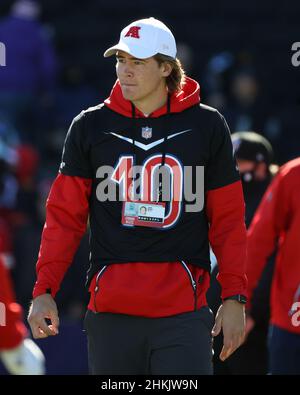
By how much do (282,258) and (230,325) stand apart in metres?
1.16

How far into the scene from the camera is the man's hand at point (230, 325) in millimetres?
4277

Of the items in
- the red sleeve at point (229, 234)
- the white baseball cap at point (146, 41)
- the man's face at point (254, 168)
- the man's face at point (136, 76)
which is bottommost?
the red sleeve at point (229, 234)

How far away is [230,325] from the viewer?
4.29 metres

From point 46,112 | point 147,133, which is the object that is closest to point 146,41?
point 147,133

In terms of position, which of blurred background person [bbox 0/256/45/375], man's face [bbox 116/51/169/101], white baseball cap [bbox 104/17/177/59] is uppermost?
white baseball cap [bbox 104/17/177/59]

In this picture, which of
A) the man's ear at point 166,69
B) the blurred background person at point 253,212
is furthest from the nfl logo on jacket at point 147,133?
the blurred background person at point 253,212

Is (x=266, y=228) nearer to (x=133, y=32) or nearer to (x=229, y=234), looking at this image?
(x=229, y=234)

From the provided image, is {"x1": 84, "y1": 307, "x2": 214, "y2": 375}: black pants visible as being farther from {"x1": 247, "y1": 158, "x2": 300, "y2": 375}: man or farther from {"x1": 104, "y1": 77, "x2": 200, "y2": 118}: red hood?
{"x1": 247, "y1": 158, "x2": 300, "y2": 375}: man

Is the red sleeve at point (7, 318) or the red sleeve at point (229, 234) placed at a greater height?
the red sleeve at point (229, 234)

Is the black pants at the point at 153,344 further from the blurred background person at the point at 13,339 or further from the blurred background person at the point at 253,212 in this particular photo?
the blurred background person at the point at 253,212

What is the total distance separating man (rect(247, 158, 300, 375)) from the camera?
A: 5.28 m

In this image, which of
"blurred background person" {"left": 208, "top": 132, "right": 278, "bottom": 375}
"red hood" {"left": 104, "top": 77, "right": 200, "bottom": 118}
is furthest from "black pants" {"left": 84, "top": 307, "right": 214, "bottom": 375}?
"blurred background person" {"left": 208, "top": 132, "right": 278, "bottom": 375}

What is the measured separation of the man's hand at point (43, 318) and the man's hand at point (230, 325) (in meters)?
0.63

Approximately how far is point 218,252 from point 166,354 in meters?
0.48
